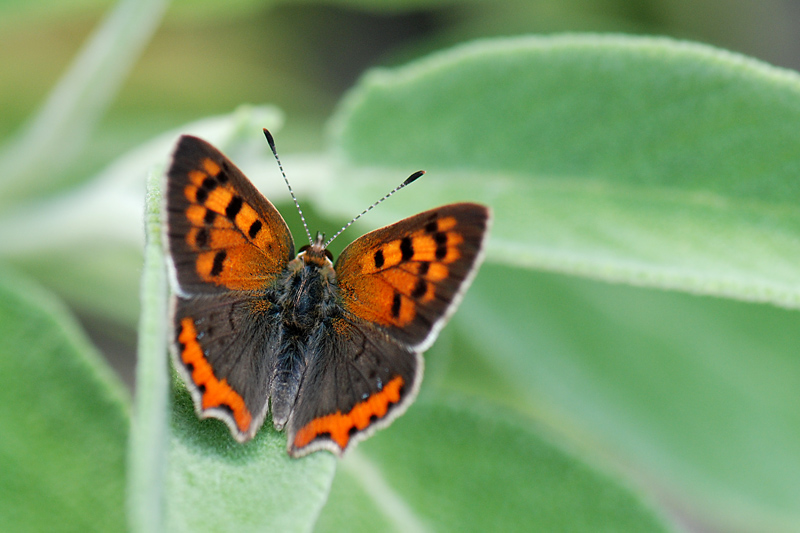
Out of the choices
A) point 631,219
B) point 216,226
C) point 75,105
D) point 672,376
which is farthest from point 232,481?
point 672,376

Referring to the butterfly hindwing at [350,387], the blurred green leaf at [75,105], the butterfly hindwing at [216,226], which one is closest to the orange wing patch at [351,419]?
the butterfly hindwing at [350,387]

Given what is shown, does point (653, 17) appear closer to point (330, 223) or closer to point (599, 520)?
point (330, 223)

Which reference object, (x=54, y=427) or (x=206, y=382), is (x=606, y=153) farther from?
(x=54, y=427)

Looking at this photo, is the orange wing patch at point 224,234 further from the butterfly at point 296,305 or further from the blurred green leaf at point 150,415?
the blurred green leaf at point 150,415

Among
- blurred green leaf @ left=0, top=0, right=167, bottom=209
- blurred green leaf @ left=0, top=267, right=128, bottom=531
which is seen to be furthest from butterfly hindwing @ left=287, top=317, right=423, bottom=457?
blurred green leaf @ left=0, top=0, right=167, bottom=209

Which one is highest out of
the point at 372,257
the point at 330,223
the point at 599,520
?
the point at 372,257

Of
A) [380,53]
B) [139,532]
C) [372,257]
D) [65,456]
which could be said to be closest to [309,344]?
[372,257]
